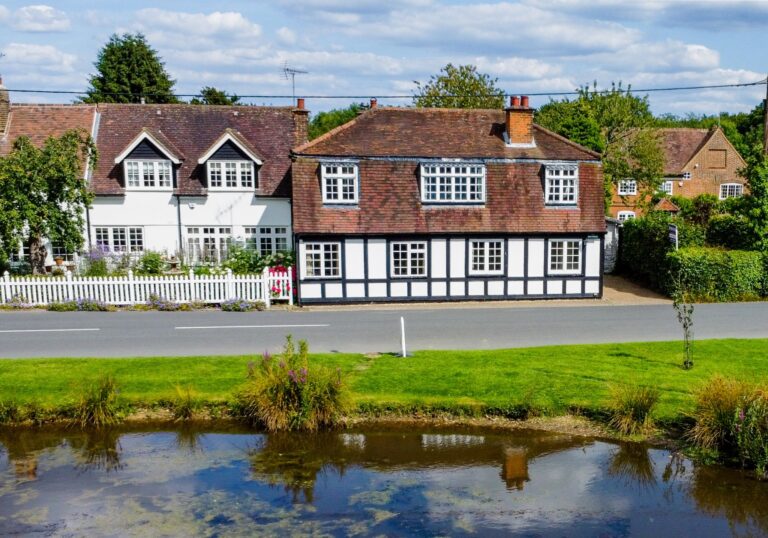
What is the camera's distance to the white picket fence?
86.0 feet

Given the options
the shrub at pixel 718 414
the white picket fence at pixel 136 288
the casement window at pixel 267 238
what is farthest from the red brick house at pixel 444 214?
the shrub at pixel 718 414

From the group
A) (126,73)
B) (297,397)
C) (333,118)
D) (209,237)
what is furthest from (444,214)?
(333,118)

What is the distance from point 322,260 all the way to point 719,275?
600 inches

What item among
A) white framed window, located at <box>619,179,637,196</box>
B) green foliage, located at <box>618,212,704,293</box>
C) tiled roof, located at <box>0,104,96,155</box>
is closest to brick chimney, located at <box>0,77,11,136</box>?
tiled roof, located at <box>0,104,96,155</box>

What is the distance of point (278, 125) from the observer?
3466 cm

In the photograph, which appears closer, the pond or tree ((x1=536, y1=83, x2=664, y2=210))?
the pond

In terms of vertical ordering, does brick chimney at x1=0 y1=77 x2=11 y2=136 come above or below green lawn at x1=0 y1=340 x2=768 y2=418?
above

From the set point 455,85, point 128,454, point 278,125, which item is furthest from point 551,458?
point 455,85

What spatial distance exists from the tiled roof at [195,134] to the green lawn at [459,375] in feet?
52.9

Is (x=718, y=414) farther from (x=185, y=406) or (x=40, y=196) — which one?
(x=40, y=196)

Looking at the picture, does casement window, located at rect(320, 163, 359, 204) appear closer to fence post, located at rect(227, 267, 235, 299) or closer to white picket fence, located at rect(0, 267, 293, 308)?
white picket fence, located at rect(0, 267, 293, 308)

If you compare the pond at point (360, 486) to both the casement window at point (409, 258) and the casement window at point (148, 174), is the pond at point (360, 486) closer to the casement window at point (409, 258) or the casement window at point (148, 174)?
the casement window at point (409, 258)

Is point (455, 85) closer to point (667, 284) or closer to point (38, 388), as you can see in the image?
point (667, 284)

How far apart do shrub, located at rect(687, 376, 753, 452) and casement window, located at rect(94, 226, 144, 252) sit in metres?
25.4
